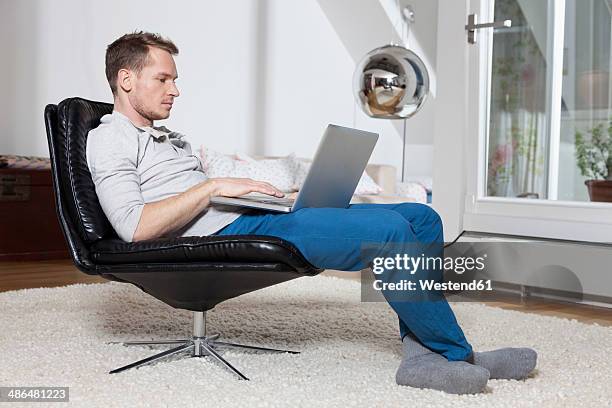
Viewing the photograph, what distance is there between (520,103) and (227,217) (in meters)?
2.11

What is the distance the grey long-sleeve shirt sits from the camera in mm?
2053

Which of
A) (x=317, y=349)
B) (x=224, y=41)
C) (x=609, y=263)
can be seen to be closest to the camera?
(x=317, y=349)

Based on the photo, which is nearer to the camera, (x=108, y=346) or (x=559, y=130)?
(x=108, y=346)

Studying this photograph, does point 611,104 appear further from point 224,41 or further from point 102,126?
point 224,41

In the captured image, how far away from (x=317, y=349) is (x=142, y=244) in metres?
0.68

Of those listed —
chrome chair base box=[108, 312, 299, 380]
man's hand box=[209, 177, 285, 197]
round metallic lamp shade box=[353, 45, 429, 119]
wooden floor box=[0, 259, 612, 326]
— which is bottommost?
wooden floor box=[0, 259, 612, 326]

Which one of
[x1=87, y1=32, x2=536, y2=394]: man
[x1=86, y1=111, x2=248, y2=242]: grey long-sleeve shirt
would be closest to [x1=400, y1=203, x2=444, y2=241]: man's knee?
[x1=87, y1=32, x2=536, y2=394]: man

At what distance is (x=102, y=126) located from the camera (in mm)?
2186

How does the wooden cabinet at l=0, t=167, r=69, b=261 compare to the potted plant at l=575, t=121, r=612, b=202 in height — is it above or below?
below

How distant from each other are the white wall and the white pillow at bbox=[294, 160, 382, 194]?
862mm

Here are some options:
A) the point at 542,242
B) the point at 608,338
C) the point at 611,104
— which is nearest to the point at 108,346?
the point at 608,338

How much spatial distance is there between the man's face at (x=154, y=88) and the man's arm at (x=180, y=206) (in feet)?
0.98

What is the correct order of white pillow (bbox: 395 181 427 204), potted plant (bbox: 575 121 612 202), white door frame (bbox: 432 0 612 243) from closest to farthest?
potted plant (bbox: 575 121 612 202) < white door frame (bbox: 432 0 612 243) < white pillow (bbox: 395 181 427 204)

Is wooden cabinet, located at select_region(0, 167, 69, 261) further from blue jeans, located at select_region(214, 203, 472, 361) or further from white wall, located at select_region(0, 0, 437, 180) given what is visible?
blue jeans, located at select_region(214, 203, 472, 361)
